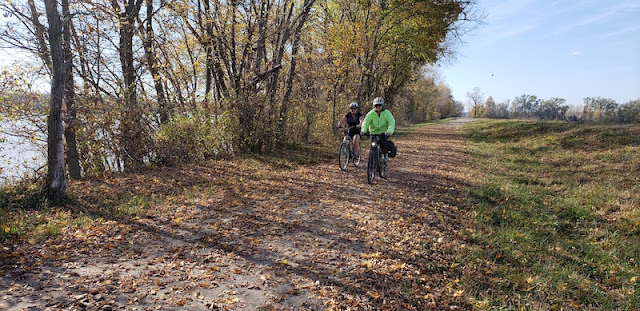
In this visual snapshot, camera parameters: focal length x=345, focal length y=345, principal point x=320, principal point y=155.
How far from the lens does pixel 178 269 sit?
4121mm

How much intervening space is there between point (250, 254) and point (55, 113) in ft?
14.2

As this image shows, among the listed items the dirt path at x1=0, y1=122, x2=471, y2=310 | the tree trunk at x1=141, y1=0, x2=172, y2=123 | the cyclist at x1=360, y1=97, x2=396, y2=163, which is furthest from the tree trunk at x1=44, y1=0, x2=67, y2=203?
the cyclist at x1=360, y1=97, x2=396, y2=163

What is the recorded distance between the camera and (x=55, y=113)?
5.91m

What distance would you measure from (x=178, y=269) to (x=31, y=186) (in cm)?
416

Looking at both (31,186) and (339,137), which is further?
(339,137)

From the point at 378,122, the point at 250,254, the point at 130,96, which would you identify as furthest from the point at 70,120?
the point at 378,122

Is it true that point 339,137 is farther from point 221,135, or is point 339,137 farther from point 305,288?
point 305,288

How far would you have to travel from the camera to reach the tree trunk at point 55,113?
18.5 feet

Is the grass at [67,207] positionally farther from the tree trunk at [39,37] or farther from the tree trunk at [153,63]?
the tree trunk at [153,63]

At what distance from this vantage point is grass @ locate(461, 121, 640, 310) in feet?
13.4

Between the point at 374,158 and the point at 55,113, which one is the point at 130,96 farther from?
the point at 374,158

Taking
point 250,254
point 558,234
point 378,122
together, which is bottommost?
point 558,234

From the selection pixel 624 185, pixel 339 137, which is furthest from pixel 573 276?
pixel 339 137

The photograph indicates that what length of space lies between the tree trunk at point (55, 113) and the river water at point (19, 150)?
123 centimetres
